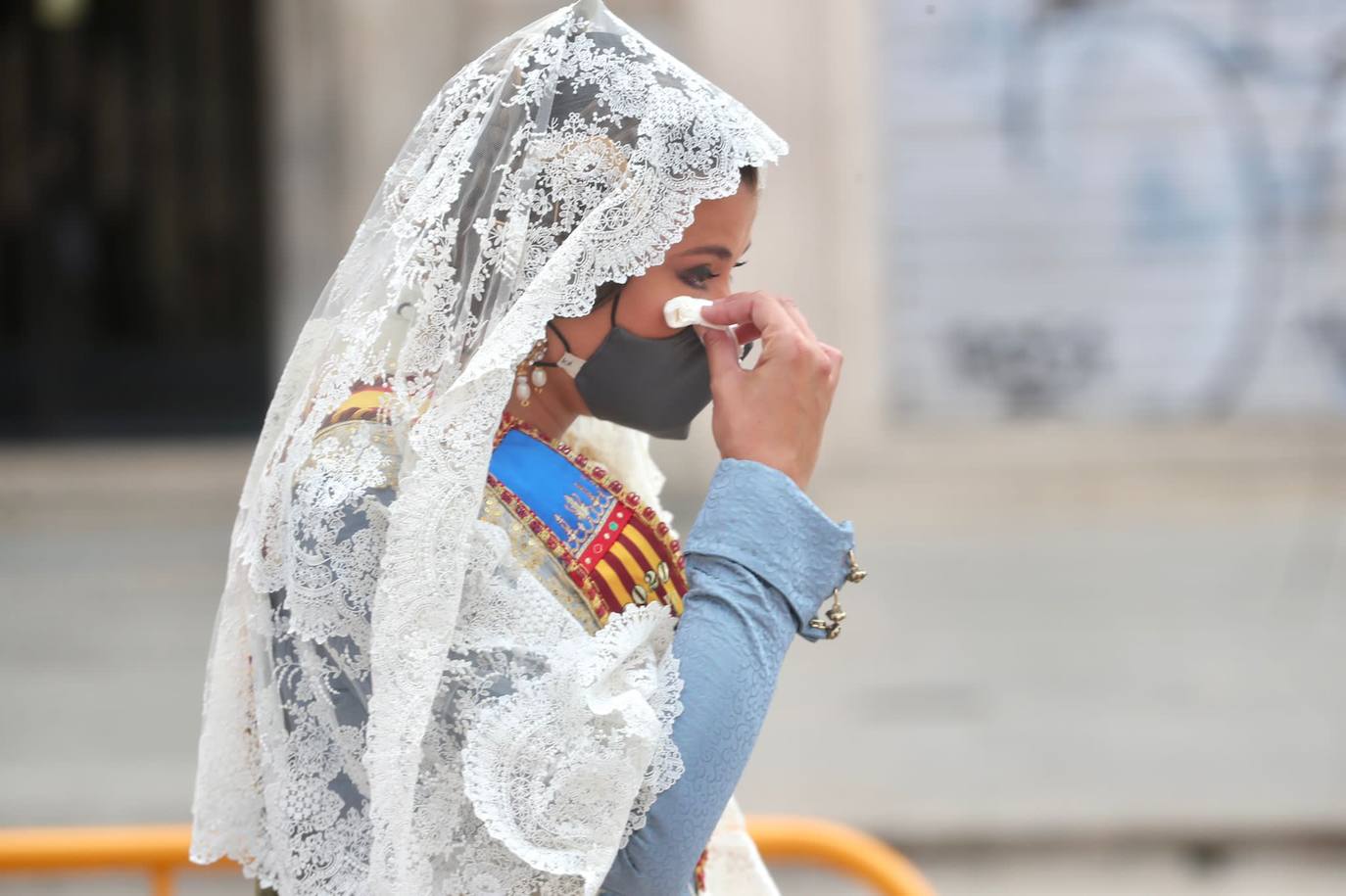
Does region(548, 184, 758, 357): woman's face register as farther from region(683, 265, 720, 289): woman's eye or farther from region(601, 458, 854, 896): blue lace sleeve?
region(601, 458, 854, 896): blue lace sleeve

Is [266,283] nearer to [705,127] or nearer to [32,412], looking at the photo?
[32,412]

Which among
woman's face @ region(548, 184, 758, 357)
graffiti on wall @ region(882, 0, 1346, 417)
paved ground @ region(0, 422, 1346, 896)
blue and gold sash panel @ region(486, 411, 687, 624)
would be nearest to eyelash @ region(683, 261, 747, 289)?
woman's face @ region(548, 184, 758, 357)

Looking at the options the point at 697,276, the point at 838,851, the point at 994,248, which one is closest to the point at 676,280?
the point at 697,276

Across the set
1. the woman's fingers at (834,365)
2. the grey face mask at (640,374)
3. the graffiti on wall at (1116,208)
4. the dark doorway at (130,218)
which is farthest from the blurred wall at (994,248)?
the woman's fingers at (834,365)

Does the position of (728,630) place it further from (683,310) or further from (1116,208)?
(1116,208)

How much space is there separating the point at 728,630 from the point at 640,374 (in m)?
0.32

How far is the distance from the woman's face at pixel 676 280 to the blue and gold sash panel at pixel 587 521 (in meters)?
0.12

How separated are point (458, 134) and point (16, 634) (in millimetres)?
5701

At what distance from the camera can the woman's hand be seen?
1.48m

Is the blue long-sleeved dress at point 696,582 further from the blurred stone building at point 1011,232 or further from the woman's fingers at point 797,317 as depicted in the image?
the blurred stone building at point 1011,232

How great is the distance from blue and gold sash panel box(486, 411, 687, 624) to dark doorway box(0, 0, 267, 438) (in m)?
8.58

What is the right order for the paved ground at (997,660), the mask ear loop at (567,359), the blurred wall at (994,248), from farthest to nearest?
1. the blurred wall at (994,248)
2. the paved ground at (997,660)
3. the mask ear loop at (567,359)

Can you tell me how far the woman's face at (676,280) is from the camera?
5.16 ft

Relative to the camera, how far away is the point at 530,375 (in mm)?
1611
